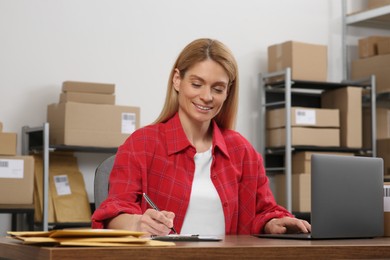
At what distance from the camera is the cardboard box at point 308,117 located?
4.89 metres

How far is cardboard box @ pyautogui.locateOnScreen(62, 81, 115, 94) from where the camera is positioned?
166 inches

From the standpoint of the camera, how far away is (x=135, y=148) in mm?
2184

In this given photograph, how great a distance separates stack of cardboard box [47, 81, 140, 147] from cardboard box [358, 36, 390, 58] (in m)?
1.86

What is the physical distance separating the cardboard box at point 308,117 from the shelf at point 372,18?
784mm

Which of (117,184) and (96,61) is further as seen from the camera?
(96,61)

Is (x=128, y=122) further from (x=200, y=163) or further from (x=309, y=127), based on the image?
(x=200, y=163)

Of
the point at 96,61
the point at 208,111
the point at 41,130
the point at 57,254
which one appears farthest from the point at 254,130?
the point at 57,254

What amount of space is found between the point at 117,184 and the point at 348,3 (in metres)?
3.89

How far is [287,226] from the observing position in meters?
2.10

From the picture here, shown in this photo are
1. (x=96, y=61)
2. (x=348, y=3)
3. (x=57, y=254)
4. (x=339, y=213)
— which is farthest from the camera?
(x=348, y=3)

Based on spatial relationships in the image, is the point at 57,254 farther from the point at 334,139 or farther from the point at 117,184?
the point at 334,139

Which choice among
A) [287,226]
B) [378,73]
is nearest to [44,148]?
[287,226]

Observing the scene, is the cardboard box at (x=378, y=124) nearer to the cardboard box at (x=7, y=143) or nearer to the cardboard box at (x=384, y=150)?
the cardboard box at (x=384, y=150)

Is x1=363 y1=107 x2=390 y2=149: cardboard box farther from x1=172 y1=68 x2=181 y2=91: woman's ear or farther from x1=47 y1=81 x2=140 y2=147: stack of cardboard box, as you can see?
x1=172 y1=68 x2=181 y2=91: woman's ear
